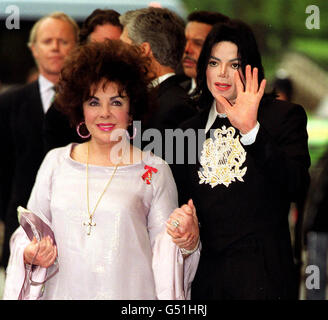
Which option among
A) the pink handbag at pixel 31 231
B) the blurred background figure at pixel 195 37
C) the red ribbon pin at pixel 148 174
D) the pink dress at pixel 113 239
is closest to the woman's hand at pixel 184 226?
the pink dress at pixel 113 239

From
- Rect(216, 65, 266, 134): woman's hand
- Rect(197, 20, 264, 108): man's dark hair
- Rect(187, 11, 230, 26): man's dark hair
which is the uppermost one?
Rect(187, 11, 230, 26): man's dark hair

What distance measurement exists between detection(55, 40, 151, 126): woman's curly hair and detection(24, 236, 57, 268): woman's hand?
581 mm

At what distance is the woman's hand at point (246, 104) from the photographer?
3.11 meters

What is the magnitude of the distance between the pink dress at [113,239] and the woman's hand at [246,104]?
446 mm

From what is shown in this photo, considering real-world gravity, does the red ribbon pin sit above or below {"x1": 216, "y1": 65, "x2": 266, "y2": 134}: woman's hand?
below

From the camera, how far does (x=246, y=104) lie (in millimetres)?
3145

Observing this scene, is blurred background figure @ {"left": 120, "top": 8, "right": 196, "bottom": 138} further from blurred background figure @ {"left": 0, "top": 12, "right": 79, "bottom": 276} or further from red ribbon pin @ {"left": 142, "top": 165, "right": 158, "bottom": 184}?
blurred background figure @ {"left": 0, "top": 12, "right": 79, "bottom": 276}

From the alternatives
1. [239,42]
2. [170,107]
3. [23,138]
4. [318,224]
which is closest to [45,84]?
[23,138]

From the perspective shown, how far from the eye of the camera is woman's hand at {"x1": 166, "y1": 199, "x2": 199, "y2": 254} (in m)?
3.13

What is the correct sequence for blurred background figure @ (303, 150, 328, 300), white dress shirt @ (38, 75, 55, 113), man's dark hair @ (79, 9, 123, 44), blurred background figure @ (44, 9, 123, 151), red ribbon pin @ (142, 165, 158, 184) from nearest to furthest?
red ribbon pin @ (142, 165, 158, 184) → blurred background figure @ (44, 9, 123, 151) → man's dark hair @ (79, 9, 123, 44) → white dress shirt @ (38, 75, 55, 113) → blurred background figure @ (303, 150, 328, 300)

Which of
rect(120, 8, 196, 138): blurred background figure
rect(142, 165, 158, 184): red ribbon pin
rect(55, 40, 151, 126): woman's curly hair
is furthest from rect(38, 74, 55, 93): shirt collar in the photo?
rect(142, 165, 158, 184): red ribbon pin

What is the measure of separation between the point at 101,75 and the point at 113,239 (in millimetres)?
722

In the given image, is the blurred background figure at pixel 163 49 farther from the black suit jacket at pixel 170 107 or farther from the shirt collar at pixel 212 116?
the shirt collar at pixel 212 116

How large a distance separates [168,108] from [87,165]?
0.61 m
